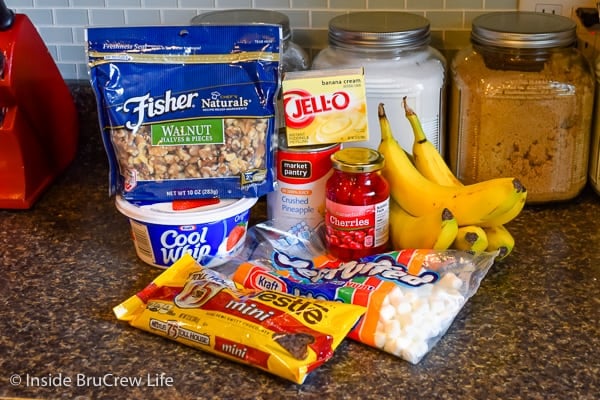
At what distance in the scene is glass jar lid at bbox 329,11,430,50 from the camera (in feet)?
3.76

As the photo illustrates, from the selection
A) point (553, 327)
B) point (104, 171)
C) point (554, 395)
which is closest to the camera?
point (554, 395)

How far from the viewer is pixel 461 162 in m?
1.23

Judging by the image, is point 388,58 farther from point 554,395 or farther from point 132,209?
point 554,395

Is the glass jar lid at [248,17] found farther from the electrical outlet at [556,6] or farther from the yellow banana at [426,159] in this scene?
the electrical outlet at [556,6]

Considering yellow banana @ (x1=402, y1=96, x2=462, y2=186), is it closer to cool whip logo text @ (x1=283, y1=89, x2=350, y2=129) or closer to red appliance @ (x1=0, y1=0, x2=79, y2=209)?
cool whip logo text @ (x1=283, y1=89, x2=350, y2=129)

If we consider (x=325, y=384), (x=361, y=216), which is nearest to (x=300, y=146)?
(x=361, y=216)

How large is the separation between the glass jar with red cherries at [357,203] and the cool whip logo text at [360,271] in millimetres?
34

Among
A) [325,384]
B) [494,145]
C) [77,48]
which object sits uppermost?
[77,48]

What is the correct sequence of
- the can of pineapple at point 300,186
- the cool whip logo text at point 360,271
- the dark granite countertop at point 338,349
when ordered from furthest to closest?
the can of pineapple at point 300,186, the cool whip logo text at point 360,271, the dark granite countertop at point 338,349

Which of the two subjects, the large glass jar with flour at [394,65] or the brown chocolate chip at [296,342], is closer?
the brown chocolate chip at [296,342]

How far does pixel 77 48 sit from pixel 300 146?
0.53 m

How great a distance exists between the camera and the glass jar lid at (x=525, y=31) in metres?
1.12

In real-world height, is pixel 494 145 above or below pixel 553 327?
above

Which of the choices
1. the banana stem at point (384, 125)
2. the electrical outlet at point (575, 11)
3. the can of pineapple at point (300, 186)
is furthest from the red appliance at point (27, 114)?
the electrical outlet at point (575, 11)
